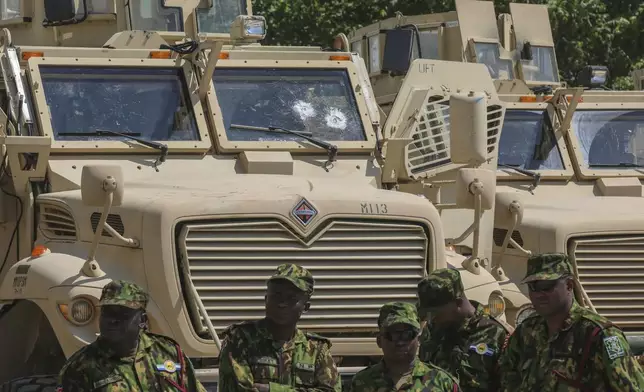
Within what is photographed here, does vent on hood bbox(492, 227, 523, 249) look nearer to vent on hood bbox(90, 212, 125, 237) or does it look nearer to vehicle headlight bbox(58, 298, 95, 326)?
vent on hood bbox(90, 212, 125, 237)

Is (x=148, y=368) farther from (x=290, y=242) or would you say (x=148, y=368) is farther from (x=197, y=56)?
(x=197, y=56)

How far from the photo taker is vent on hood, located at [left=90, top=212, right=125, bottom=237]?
7.74 m

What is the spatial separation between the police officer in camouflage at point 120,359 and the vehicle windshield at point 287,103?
3.73m

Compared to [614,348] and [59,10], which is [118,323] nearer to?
[614,348]

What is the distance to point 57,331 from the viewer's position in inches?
292

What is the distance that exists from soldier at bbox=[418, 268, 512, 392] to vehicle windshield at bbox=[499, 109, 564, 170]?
19.8 ft

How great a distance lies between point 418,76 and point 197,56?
1748mm

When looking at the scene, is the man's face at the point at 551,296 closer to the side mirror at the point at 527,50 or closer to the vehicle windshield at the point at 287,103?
the vehicle windshield at the point at 287,103

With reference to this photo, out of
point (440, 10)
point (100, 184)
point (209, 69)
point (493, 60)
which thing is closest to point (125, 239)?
point (100, 184)

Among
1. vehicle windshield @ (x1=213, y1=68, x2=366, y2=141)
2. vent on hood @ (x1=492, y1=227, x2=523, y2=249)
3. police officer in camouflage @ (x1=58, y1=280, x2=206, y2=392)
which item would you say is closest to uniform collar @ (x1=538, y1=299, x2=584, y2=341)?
police officer in camouflage @ (x1=58, y1=280, x2=206, y2=392)

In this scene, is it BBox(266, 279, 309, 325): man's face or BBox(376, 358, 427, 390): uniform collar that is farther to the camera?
BBox(266, 279, 309, 325): man's face

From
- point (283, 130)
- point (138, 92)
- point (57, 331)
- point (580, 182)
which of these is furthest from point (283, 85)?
point (580, 182)

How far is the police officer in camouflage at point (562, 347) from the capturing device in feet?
17.1

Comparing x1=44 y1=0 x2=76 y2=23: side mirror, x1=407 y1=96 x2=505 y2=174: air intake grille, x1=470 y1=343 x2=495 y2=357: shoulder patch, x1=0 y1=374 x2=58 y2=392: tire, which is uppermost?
x1=44 y1=0 x2=76 y2=23: side mirror
